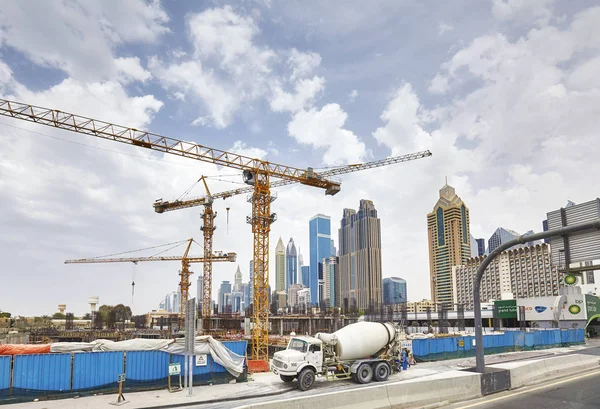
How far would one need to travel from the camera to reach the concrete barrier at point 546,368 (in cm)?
1928

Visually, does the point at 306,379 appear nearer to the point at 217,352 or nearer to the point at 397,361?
the point at 217,352

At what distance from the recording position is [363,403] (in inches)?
554

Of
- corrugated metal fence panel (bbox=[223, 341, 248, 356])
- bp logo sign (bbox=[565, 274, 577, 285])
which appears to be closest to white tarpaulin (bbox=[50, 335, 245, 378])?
corrugated metal fence panel (bbox=[223, 341, 248, 356])

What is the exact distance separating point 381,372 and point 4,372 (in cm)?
1824

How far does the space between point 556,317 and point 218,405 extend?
184 feet

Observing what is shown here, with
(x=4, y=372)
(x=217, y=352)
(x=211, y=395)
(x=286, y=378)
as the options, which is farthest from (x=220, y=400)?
(x=4, y=372)

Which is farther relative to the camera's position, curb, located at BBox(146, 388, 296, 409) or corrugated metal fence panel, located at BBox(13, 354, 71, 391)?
corrugated metal fence panel, located at BBox(13, 354, 71, 391)

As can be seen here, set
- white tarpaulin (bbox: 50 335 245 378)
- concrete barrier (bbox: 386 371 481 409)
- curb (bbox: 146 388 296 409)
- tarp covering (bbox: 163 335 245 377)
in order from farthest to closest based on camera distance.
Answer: tarp covering (bbox: 163 335 245 377) < white tarpaulin (bbox: 50 335 245 378) < curb (bbox: 146 388 296 409) < concrete barrier (bbox: 386 371 481 409)

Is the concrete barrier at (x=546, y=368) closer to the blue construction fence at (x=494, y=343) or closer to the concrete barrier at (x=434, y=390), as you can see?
the concrete barrier at (x=434, y=390)

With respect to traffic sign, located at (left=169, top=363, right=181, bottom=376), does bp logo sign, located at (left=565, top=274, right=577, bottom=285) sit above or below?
above

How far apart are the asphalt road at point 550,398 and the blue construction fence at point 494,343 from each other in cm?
1158

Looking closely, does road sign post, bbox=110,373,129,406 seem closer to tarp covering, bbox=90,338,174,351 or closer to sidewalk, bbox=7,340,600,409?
sidewalk, bbox=7,340,600,409

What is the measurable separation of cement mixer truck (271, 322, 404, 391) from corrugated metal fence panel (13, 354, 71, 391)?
9972mm

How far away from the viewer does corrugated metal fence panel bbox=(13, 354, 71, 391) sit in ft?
60.6
